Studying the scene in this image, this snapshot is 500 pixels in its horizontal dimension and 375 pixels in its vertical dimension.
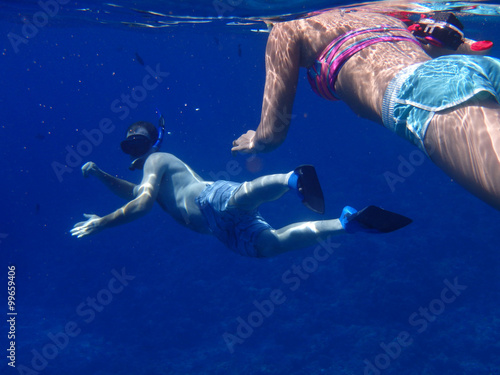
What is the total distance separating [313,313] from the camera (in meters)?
12.9

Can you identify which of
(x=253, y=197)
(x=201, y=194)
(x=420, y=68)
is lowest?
(x=201, y=194)

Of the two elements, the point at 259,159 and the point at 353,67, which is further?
the point at 259,159

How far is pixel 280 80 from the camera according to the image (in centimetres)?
323

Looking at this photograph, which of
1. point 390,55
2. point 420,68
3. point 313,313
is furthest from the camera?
point 313,313

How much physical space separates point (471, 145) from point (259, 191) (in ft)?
8.33

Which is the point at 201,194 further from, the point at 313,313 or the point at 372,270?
the point at 372,270

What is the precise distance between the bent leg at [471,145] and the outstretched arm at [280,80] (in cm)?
152

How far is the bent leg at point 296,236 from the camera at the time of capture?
4.06 meters

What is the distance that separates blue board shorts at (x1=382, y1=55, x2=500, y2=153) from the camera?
76.3 inches

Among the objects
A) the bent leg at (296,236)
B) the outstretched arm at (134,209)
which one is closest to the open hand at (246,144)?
the bent leg at (296,236)

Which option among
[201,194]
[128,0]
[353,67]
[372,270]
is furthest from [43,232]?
[353,67]

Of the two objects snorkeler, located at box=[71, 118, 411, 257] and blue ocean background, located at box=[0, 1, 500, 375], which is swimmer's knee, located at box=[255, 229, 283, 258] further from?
blue ocean background, located at box=[0, 1, 500, 375]

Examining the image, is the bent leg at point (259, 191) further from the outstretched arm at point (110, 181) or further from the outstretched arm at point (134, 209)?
the outstretched arm at point (110, 181)

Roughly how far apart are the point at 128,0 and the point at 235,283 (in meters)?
11.5
